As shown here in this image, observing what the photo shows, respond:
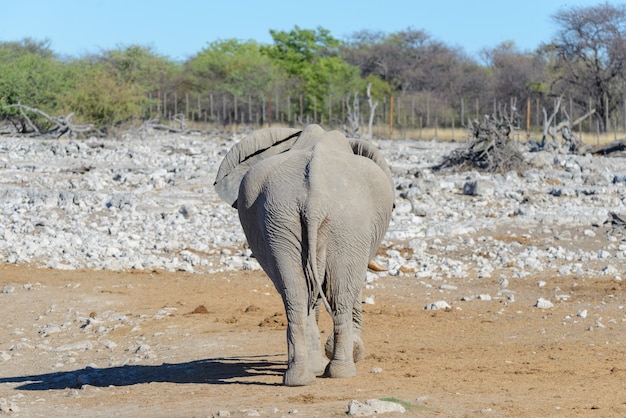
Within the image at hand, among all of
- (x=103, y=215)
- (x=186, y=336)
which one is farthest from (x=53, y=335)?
(x=103, y=215)

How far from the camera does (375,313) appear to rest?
956 cm

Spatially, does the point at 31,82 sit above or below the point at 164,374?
above

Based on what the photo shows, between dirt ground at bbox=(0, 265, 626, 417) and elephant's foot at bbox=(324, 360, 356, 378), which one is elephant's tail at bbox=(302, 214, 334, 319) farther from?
dirt ground at bbox=(0, 265, 626, 417)

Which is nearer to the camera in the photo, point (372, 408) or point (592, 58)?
point (372, 408)

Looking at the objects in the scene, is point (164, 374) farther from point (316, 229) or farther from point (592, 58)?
point (592, 58)

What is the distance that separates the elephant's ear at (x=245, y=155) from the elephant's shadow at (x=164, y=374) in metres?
1.16

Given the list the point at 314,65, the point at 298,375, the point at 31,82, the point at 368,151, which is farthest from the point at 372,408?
the point at 314,65

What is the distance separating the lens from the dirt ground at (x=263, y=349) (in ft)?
18.7

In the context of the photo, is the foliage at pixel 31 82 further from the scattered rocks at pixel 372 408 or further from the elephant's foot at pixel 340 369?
the scattered rocks at pixel 372 408

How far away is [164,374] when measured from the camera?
726 cm

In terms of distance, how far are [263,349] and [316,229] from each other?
224 centimetres

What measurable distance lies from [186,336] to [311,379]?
8.89 feet

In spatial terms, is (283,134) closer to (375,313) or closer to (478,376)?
(478,376)

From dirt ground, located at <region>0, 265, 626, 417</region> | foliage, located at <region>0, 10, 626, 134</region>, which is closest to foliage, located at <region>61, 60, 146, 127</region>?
foliage, located at <region>0, 10, 626, 134</region>
